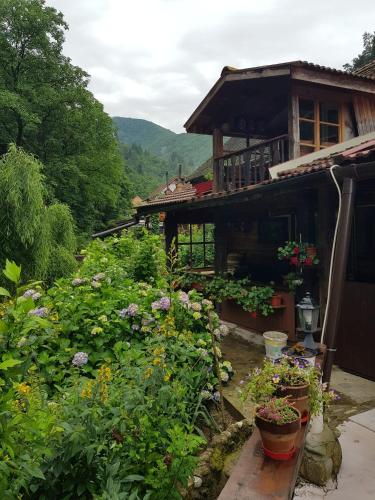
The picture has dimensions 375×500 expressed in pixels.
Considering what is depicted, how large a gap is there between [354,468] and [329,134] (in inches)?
280

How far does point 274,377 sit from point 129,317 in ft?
6.03

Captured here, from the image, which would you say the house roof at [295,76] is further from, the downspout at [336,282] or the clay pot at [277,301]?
the downspout at [336,282]

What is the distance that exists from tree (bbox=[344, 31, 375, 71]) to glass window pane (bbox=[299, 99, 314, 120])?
17.5 metres

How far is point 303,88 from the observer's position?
7.20 m

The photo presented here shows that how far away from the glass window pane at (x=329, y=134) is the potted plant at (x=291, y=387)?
6623mm

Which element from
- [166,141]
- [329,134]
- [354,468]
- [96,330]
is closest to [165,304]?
[96,330]

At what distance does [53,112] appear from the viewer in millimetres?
22328

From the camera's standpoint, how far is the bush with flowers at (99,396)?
5.35ft

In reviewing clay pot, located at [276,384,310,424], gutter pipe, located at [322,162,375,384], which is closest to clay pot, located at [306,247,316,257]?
gutter pipe, located at [322,162,375,384]

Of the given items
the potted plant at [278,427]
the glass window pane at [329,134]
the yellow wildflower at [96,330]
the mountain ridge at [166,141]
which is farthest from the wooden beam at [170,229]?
the mountain ridge at [166,141]

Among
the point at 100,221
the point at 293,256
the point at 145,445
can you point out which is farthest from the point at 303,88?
the point at 100,221

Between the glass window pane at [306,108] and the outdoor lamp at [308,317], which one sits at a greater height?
the glass window pane at [306,108]

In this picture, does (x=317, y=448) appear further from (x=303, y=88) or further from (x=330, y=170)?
(x=303, y=88)

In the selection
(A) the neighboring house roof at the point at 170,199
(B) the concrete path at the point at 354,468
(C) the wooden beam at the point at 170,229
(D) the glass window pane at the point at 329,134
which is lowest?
(B) the concrete path at the point at 354,468
